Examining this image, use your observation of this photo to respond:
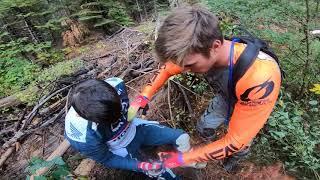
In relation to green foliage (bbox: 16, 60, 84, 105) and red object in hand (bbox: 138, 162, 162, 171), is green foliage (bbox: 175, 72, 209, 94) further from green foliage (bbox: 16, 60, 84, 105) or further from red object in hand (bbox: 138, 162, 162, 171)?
green foliage (bbox: 16, 60, 84, 105)

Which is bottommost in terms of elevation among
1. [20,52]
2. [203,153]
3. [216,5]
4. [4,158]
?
[20,52]

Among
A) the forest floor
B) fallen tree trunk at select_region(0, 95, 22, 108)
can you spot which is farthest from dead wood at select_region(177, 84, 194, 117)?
fallen tree trunk at select_region(0, 95, 22, 108)

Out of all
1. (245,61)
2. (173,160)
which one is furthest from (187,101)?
(245,61)

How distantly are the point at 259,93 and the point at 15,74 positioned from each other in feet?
25.8

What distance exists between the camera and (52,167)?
2996 mm

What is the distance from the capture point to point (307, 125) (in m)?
3.75

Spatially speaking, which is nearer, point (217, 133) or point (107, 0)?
point (217, 133)

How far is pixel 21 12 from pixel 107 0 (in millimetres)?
2853

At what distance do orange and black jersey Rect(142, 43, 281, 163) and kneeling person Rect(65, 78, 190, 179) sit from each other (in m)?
0.66

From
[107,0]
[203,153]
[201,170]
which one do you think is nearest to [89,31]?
[107,0]

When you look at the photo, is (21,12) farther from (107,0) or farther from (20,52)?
(107,0)

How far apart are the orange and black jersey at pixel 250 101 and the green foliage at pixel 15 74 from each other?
6.47m

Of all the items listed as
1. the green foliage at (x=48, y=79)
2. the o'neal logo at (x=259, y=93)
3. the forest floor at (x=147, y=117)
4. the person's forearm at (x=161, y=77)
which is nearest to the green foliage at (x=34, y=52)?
the green foliage at (x=48, y=79)

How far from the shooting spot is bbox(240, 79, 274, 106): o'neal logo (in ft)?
6.61
